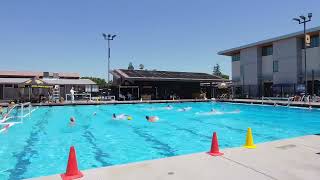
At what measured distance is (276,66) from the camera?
40219 millimetres

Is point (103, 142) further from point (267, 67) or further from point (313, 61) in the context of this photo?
point (267, 67)

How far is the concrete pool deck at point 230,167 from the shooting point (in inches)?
199

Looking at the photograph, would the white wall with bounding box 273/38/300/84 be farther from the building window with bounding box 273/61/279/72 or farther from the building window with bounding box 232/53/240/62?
the building window with bounding box 232/53/240/62

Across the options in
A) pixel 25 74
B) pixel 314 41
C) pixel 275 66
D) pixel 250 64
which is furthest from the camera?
pixel 25 74

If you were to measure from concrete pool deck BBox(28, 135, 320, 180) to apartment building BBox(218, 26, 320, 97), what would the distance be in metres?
29.5

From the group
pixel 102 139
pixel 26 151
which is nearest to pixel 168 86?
pixel 102 139

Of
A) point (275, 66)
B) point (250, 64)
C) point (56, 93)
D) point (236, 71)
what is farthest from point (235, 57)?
point (56, 93)

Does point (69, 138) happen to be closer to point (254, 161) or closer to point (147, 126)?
point (147, 126)

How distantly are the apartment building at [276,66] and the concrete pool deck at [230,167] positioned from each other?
1162 inches

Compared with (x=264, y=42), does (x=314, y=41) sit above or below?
below

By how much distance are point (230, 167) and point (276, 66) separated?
38.0 metres

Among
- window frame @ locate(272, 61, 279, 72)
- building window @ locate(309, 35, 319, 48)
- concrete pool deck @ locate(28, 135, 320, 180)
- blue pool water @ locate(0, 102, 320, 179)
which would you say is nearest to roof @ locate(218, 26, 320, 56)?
building window @ locate(309, 35, 319, 48)

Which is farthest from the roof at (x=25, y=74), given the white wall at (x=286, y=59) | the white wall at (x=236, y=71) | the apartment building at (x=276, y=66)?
the white wall at (x=286, y=59)

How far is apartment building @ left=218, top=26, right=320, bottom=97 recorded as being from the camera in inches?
1382
